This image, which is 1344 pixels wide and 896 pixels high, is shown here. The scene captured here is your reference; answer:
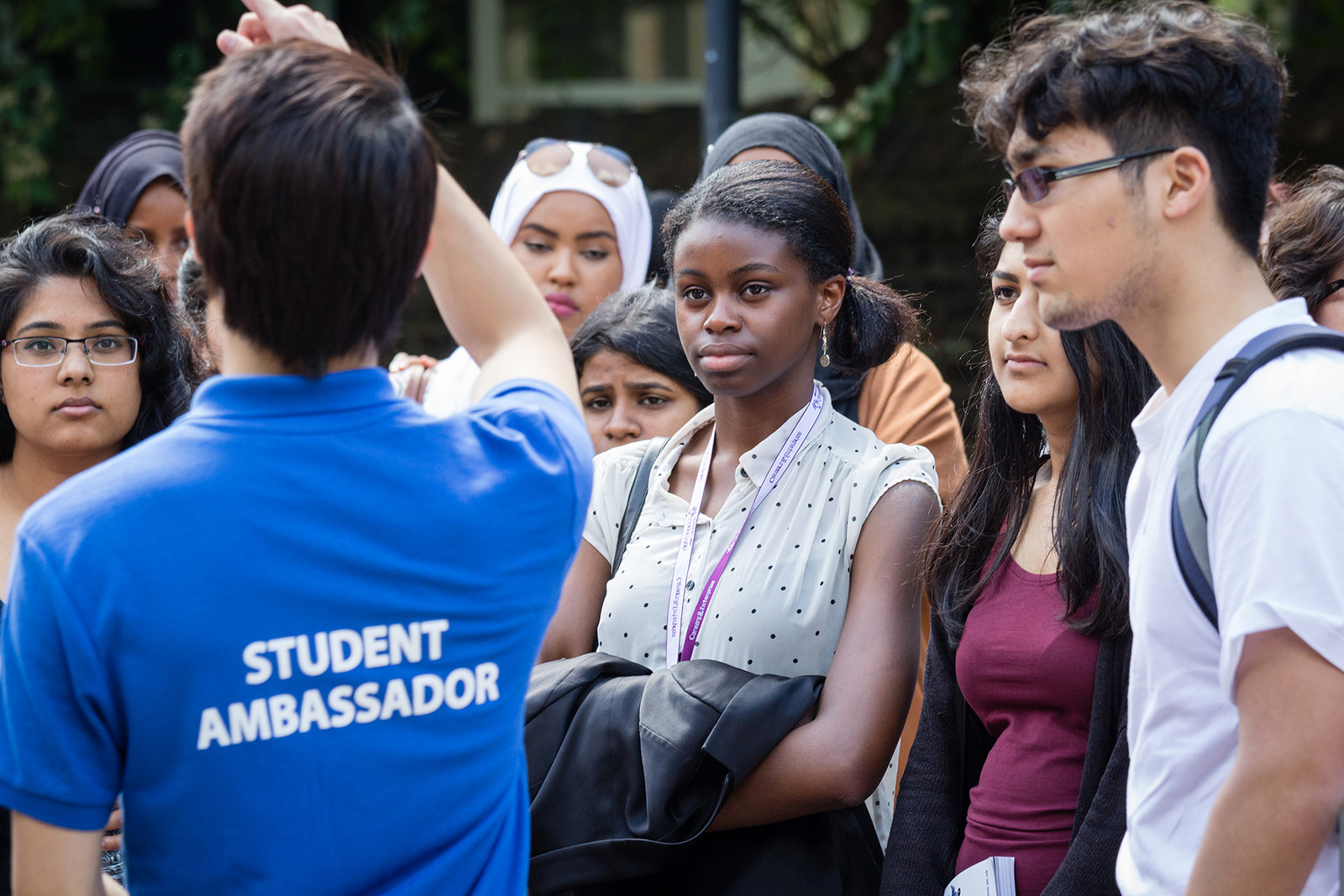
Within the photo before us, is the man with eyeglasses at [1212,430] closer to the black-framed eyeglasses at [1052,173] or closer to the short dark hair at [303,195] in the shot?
the black-framed eyeglasses at [1052,173]

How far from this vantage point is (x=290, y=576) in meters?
1.31

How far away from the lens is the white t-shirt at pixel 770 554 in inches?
91.7

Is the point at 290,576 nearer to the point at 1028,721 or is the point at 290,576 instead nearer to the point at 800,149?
the point at 1028,721

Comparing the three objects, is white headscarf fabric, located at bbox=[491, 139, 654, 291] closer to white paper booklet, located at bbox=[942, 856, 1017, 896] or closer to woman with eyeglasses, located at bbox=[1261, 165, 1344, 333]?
woman with eyeglasses, located at bbox=[1261, 165, 1344, 333]

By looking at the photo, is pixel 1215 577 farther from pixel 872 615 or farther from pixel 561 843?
pixel 561 843

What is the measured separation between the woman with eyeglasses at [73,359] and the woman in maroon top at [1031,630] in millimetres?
1680

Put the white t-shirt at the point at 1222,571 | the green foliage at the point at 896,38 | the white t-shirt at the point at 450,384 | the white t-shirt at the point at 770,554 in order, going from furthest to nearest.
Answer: the green foliage at the point at 896,38
the white t-shirt at the point at 450,384
the white t-shirt at the point at 770,554
the white t-shirt at the point at 1222,571

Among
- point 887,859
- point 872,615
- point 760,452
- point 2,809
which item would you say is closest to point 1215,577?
point 872,615

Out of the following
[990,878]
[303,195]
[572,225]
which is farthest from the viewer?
[572,225]

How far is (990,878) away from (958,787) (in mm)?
255

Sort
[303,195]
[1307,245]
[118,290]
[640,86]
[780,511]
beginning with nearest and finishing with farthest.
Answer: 1. [303,195]
2. [780,511]
3. [1307,245]
4. [118,290]
5. [640,86]

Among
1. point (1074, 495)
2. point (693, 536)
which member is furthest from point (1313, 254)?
point (693, 536)

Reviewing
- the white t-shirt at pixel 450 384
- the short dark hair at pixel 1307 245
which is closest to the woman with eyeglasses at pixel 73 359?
the white t-shirt at pixel 450 384

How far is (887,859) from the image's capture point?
2.26 m
